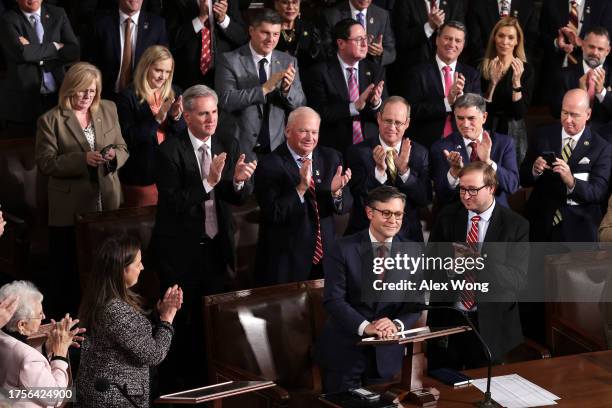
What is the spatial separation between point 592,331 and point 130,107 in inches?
104

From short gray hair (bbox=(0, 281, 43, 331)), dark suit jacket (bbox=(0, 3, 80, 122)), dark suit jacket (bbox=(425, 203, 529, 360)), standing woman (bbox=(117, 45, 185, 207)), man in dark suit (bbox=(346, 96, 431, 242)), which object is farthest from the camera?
dark suit jacket (bbox=(0, 3, 80, 122))

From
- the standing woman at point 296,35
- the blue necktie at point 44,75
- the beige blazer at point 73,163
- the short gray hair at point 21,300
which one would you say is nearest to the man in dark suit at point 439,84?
the standing woman at point 296,35

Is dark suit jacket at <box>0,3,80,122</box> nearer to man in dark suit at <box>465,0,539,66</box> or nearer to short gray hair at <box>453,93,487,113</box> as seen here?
short gray hair at <box>453,93,487,113</box>

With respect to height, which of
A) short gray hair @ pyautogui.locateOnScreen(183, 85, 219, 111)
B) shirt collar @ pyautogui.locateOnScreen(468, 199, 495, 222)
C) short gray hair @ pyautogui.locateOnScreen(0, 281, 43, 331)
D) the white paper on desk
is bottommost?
the white paper on desk

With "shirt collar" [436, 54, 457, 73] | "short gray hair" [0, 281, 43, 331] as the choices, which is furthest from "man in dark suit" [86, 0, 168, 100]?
"short gray hair" [0, 281, 43, 331]

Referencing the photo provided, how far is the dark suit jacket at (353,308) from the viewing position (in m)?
4.90

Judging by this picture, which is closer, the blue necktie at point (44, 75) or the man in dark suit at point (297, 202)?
the man in dark suit at point (297, 202)

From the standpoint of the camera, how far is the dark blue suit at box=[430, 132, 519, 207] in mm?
5942

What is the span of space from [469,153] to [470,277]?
969 mm

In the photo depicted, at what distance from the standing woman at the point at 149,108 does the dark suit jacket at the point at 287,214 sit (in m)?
0.69

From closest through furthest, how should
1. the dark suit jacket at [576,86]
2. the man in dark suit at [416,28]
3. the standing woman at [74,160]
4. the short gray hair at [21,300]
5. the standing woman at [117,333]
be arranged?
Answer: the short gray hair at [21,300] → the standing woman at [117,333] → the standing woman at [74,160] → the dark suit jacket at [576,86] → the man in dark suit at [416,28]

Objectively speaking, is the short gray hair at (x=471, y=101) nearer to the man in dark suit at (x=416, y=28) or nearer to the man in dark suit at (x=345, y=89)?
the man in dark suit at (x=345, y=89)

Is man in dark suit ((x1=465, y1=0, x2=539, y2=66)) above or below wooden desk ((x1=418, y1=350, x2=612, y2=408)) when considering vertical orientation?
above

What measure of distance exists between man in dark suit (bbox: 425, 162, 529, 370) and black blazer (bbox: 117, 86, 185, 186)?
1617 millimetres
